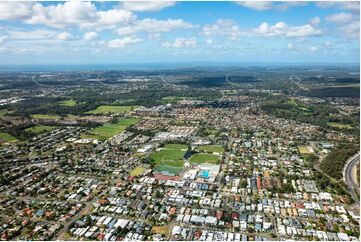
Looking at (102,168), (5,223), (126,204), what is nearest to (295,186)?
(126,204)

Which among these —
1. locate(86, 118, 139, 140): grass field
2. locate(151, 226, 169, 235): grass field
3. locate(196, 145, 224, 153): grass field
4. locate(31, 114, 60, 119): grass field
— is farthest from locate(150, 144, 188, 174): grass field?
locate(31, 114, 60, 119): grass field

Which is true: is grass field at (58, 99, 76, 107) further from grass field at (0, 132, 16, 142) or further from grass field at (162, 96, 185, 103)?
grass field at (0, 132, 16, 142)

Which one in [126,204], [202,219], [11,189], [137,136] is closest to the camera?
[202,219]

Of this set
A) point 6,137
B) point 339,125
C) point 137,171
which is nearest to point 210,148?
point 137,171


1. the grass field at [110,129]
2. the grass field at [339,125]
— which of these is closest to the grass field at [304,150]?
the grass field at [339,125]

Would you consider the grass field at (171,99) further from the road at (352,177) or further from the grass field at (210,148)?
the road at (352,177)

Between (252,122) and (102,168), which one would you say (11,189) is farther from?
(252,122)
